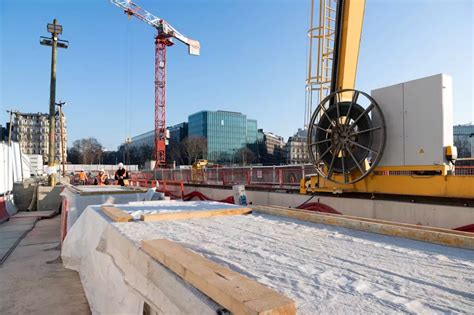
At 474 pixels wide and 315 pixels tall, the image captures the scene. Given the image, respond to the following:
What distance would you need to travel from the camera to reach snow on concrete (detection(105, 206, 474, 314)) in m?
1.65

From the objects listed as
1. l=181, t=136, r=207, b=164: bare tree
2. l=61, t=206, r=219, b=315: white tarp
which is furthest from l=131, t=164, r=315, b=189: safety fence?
l=181, t=136, r=207, b=164: bare tree

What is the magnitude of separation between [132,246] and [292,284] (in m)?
1.41

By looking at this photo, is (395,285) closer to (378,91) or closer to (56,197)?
(378,91)

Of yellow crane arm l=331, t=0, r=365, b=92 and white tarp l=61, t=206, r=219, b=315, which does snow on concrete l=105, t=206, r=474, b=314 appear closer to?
white tarp l=61, t=206, r=219, b=315

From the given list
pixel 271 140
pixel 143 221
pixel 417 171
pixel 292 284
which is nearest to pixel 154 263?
pixel 292 284

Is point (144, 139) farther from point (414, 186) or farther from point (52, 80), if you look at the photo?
point (414, 186)

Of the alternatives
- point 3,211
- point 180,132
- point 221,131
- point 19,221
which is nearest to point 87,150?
point 180,132

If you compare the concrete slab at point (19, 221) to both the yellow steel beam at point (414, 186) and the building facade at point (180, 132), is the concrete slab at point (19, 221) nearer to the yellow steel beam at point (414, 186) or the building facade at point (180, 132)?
the yellow steel beam at point (414, 186)

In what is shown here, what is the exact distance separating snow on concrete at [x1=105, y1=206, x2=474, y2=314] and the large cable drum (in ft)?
10.5

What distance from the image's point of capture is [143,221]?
12.7 feet

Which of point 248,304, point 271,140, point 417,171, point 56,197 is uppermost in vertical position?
point 271,140

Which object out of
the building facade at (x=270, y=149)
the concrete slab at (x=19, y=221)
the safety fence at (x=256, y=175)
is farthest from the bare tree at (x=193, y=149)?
the concrete slab at (x=19, y=221)

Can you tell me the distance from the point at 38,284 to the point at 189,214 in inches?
142

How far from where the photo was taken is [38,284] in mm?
5781
